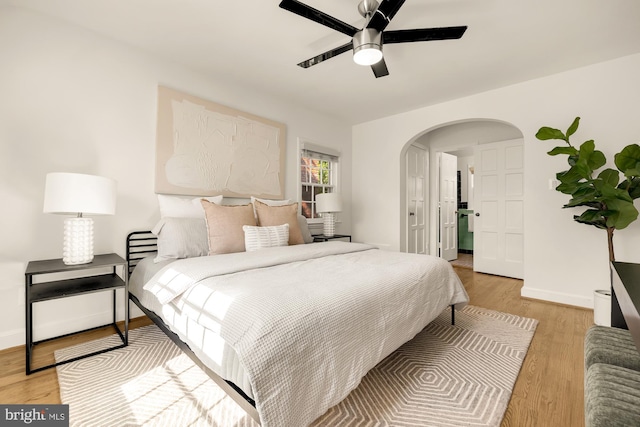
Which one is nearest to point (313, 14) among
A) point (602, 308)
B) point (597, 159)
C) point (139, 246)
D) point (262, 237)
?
point (262, 237)

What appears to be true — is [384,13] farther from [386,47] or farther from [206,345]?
[206,345]

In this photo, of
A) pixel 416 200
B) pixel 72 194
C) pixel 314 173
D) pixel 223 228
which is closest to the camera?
pixel 72 194

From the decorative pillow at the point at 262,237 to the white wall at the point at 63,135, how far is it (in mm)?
991

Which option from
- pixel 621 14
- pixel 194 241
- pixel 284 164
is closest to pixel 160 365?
pixel 194 241

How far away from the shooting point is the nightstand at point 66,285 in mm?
1747

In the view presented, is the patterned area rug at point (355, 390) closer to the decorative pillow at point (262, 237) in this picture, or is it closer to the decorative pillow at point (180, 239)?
the decorative pillow at point (180, 239)

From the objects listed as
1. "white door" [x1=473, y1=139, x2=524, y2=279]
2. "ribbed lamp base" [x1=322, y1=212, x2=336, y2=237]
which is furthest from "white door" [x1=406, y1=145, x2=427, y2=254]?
"ribbed lamp base" [x1=322, y1=212, x2=336, y2=237]

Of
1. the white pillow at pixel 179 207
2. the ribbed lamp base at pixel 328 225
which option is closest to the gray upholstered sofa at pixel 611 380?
the white pillow at pixel 179 207

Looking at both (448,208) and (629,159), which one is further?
(448,208)

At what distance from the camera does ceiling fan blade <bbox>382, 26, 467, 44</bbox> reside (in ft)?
6.22

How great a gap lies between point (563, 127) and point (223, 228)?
373 centimetres

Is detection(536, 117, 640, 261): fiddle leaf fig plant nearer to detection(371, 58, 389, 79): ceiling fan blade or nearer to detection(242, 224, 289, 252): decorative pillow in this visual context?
detection(371, 58, 389, 79): ceiling fan blade

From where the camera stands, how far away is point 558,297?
3135 mm

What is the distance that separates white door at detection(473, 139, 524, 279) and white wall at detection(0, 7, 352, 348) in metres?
4.54
